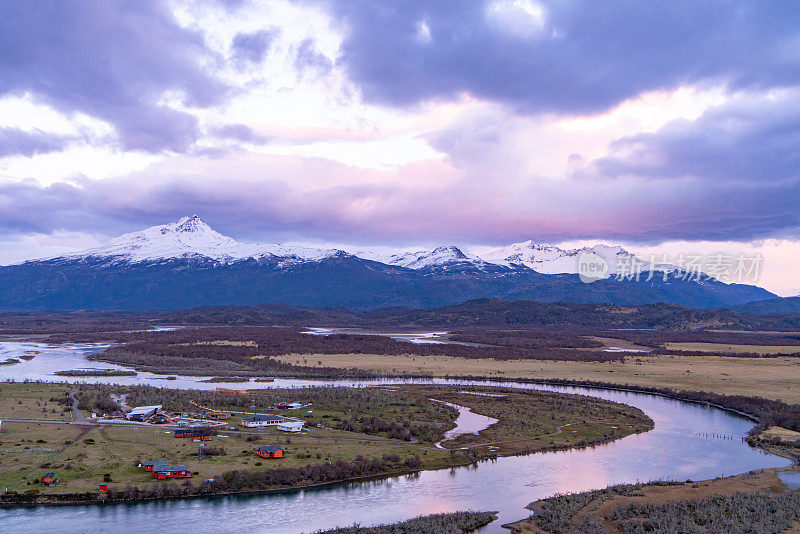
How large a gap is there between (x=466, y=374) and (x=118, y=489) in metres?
69.6

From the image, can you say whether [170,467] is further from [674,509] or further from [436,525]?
[674,509]

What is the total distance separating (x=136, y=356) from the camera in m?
121

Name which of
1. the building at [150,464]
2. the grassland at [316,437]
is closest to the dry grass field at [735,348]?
the grassland at [316,437]

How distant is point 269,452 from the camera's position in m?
46.1

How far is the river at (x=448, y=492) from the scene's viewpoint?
35125mm

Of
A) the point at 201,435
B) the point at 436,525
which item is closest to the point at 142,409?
the point at 201,435

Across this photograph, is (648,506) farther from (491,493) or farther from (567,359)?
(567,359)

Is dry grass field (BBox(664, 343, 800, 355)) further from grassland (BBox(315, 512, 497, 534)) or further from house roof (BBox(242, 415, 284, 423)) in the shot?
grassland (BBox(315, 512, 497, 534))

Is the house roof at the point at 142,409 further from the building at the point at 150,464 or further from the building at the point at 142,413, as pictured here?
the building at the point at 150,464

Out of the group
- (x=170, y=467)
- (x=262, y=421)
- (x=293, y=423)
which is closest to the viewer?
(x=170, y=467)

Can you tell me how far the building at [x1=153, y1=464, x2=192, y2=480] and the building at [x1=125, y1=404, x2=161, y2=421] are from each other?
17.4 m

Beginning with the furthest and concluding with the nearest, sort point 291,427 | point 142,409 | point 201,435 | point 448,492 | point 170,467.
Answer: point 142,409, point 291,427, point 201,435, point 170,467, point 448,492

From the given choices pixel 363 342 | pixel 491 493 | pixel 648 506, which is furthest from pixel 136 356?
pixel 648 506

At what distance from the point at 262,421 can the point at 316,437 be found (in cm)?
656
